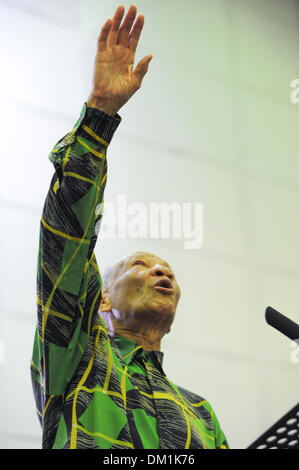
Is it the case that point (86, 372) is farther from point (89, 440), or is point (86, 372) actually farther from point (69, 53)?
point (69, 53)

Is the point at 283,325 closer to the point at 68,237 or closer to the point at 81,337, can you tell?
the point at 68,237

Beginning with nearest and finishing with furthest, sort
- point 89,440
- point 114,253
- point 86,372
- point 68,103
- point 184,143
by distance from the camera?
point 89,440, point 86,372, point 114,253, point 68,103, point 184,143

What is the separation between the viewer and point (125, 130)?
4633mm

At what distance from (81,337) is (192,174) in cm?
265

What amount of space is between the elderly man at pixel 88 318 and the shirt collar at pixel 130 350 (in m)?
0.08

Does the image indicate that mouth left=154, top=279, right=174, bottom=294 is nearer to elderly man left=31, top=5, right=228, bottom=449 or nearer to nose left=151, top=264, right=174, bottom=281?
nose left=151, top=264, right=174, bottom=281

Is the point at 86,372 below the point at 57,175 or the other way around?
below

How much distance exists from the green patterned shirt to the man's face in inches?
16.3

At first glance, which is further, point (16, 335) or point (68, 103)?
point (68, 103)

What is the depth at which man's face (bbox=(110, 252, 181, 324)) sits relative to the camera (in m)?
2.69

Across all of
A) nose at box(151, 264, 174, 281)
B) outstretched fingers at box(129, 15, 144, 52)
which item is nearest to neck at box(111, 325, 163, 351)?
nose at box(151, 264, 174, 281)

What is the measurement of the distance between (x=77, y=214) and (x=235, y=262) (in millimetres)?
2720
